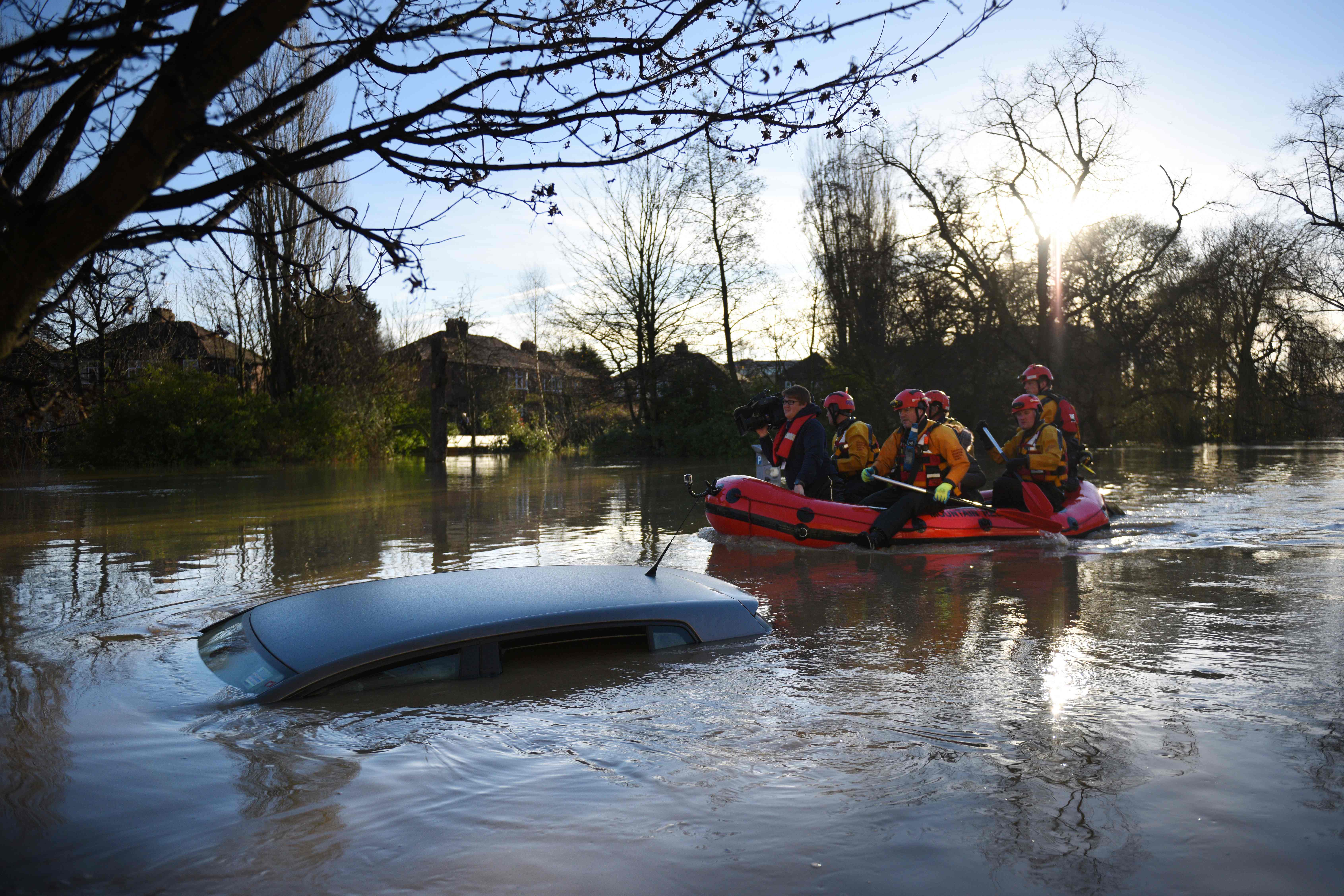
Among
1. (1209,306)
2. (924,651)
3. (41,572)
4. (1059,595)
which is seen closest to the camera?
(924,651)

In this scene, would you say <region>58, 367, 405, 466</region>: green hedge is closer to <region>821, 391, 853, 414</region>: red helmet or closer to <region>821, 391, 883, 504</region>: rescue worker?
<region>821, 391, 883, 504</region>: rescue worker

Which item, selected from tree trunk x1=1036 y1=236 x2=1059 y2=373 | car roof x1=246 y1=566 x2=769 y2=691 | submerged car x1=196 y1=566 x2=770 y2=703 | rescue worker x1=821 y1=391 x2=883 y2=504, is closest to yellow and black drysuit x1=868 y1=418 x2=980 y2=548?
rescue worker x1=821 y1=391 x2=883 y2=504

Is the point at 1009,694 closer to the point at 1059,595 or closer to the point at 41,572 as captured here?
the point at 1059,595

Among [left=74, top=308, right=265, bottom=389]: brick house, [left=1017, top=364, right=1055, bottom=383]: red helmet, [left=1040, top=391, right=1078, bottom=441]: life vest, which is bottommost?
[left=1040, top=391, right=1078, bottom=441]: life vest

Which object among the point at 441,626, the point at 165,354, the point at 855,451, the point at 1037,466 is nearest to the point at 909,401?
the point at 855,451

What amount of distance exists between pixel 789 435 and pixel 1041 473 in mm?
3003

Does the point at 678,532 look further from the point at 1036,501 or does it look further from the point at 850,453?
the point at 1036,501

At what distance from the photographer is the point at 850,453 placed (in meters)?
12.7

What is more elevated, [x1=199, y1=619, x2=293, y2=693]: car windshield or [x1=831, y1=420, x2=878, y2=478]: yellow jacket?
[x1=831, y1=420, x2=878, y2=478]: yellow jacket

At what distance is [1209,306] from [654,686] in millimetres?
35143

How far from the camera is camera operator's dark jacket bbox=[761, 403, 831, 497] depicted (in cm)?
1216

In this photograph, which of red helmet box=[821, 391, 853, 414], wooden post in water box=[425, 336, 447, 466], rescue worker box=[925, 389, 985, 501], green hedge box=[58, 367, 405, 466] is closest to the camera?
rescue worker box=[925, 389, 985, 501]

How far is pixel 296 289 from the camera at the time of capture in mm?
4242

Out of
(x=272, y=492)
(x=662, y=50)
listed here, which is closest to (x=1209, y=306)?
(x=272, y=492)
